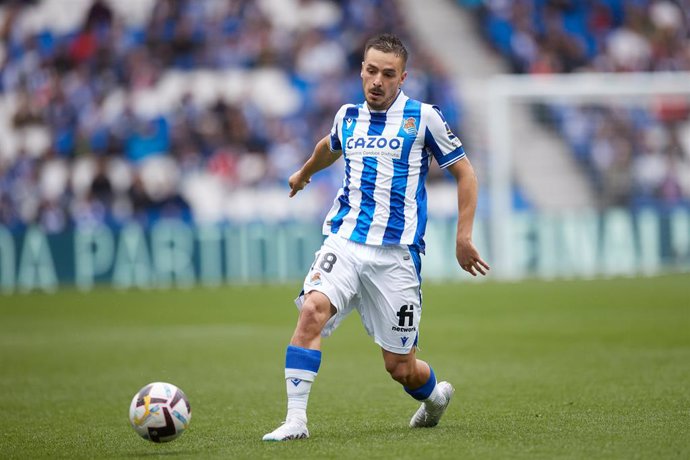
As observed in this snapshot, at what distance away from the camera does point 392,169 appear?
22.9 ft

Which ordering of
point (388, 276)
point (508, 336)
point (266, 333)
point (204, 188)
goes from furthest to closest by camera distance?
point (204, 188) → point (266, 333) → point (508, 336) → point (388, 276)

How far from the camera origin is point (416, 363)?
23.3 feet

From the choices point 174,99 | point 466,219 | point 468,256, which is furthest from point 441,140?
point 174,99

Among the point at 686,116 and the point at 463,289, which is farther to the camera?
the point at 686,116

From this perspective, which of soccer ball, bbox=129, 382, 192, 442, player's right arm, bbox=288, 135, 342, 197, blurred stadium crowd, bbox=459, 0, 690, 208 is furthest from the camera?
blurred stadium crowd, bbox=459, 0, 690, 208

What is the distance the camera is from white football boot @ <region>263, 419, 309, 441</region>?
6.53 meters

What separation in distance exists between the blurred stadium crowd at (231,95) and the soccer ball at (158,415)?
669 inches

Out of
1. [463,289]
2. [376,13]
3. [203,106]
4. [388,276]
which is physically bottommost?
[463,289]

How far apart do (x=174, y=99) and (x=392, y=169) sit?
19707mm

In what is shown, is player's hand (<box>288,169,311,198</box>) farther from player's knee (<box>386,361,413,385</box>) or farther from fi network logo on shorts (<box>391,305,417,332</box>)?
player's knee (<box>386,361,413,385</box>)

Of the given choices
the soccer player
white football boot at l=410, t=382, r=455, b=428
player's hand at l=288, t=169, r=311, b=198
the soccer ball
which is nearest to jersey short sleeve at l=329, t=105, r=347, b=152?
the soccer player

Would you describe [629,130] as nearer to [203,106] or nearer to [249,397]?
[203,106]

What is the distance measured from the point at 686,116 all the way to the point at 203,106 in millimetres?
9866

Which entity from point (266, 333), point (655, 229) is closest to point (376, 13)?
point (655, 229)
